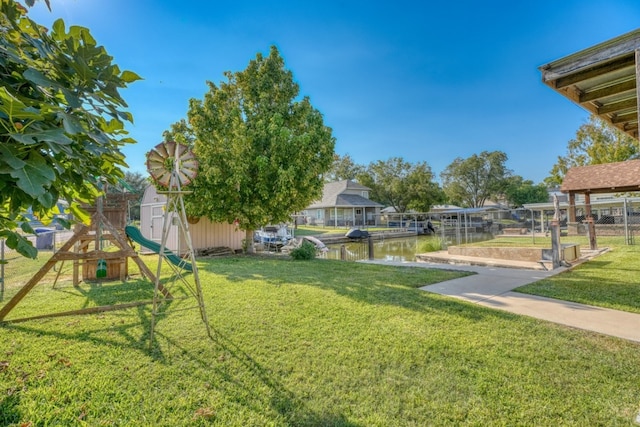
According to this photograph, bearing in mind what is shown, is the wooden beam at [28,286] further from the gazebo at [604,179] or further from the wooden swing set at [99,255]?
the gazebo at [604,179]

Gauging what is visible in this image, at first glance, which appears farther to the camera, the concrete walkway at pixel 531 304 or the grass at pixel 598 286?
the grass at pixel 598 286

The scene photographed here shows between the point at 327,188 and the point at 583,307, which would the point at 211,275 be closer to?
the point at 583,307

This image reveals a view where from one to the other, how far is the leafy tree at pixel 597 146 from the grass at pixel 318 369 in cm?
2262

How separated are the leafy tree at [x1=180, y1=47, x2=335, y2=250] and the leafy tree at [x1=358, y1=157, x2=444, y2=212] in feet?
90.2

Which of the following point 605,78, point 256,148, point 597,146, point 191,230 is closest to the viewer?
point 605,78

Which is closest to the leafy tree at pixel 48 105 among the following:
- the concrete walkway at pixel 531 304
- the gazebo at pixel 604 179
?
the concrete walkway at pixel 531 304

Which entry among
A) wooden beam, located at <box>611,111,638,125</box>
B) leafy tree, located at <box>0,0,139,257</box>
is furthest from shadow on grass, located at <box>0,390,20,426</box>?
wooden beam, located at <box>611,111,638,125</box>

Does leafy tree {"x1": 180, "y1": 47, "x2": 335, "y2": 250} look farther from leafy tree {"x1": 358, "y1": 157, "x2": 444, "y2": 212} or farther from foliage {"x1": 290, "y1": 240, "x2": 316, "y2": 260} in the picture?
leafy tree {"x1": 358, "y1": 157, "x2": 444, "y2": 212}

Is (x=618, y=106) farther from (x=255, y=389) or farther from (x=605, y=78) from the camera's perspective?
(x=255, y=389)

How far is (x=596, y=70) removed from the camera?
9.22 ft

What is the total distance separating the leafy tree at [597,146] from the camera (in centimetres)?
1986

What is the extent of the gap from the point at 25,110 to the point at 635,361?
4887mm

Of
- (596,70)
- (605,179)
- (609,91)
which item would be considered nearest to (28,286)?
(596,70)

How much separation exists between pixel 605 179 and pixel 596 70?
1690cm
